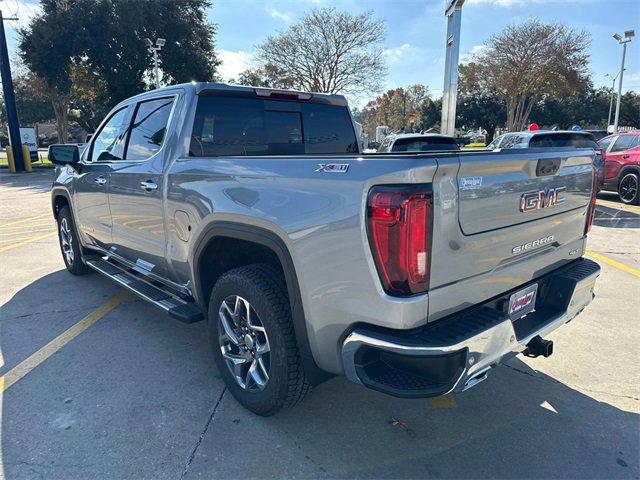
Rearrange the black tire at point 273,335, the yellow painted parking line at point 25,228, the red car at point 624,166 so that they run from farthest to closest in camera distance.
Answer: the red car at point 624,166, the yellow painted parking line at point 25,228, the black tire at point 273,335

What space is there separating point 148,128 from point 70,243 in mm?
2601

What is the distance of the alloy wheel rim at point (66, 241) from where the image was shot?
5.42 metres

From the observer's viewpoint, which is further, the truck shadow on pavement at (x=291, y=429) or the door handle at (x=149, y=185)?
the door handle at (x=149, y=185)

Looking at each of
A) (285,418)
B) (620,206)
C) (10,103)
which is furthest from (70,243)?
(10,103)

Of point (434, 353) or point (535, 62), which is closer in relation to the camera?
point (434, 353)

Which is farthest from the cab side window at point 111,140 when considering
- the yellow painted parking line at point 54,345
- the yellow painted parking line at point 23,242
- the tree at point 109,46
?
the tree at point 109,46

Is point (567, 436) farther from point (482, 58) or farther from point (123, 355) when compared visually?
point (482, 58)

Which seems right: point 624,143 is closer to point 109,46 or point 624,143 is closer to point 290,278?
point 290,278

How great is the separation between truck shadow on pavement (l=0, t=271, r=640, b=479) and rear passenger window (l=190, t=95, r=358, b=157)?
167 cm

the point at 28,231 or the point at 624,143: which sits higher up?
the point at 624,143

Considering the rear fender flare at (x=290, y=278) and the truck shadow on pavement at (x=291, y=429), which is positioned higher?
the rear fender flare at (x=290, y=278)

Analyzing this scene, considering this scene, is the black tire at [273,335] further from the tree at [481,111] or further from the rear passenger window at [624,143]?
the tree at [481,111]

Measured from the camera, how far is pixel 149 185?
3328 mm

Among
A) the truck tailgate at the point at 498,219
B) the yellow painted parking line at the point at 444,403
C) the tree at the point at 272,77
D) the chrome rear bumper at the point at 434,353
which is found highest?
the tree at the point at 272,77
